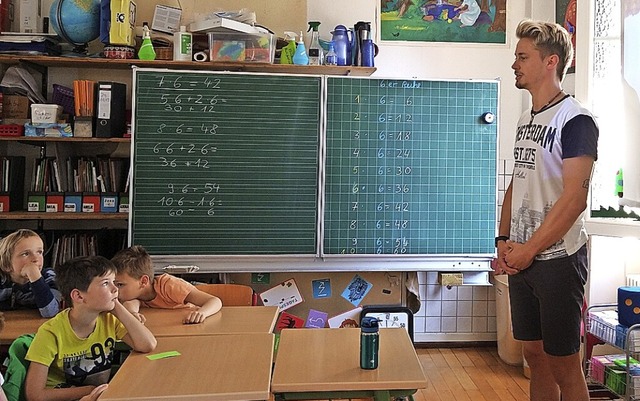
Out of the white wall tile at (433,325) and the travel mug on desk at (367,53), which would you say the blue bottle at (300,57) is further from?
the white wall tile at (433,325)

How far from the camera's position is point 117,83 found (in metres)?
4.18

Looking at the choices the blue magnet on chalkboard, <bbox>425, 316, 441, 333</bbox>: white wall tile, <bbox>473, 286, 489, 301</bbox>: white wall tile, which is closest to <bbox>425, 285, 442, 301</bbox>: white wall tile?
<bbox>425, 316, 441, 333</bbox>: white wall tile

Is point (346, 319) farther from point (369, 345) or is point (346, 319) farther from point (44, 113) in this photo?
point (369, 345)

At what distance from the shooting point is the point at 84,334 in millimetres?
2322

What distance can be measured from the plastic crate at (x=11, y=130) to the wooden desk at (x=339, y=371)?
97.9 inches

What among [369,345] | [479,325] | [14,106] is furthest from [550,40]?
[14,106]

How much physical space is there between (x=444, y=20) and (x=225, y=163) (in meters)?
1.85

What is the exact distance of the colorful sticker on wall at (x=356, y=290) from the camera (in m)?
4.40

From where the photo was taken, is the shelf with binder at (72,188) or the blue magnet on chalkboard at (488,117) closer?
the shelf with binder at (72,188)

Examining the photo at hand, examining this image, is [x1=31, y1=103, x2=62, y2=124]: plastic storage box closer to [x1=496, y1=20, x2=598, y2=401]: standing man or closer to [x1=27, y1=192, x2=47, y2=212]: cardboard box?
[x1=27, y1=192, x2=47, y2=212]: cardboard box

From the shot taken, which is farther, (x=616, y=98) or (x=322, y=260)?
(x=322, y=260)

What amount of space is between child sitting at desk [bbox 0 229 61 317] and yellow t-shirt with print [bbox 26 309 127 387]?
20.8 inches

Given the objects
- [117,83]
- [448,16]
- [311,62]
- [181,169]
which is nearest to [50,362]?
[181,169]

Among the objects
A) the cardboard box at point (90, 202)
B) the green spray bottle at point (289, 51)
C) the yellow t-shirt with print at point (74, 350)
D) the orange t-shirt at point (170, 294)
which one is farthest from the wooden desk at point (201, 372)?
the green spray bottle at point (289, 51)
